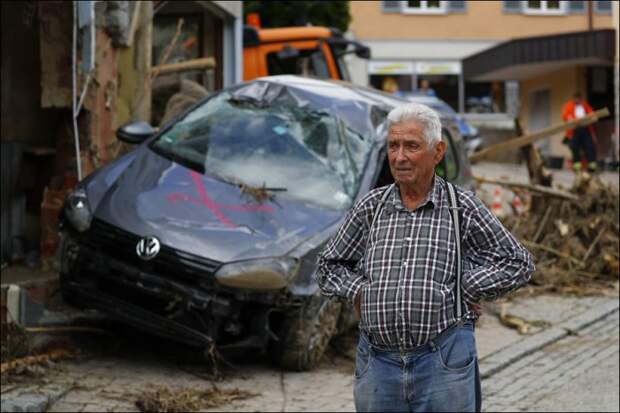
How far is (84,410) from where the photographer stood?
7531mm

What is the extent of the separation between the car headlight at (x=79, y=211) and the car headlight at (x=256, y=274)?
1089mm

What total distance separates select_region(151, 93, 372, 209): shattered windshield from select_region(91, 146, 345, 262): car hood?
0.17 metres

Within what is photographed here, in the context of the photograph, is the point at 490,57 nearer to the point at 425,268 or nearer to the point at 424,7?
the point at 424,7

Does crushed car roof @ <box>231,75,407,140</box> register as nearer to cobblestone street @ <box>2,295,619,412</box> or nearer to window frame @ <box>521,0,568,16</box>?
cobblestone street @ <box>2,295,619,412</box>

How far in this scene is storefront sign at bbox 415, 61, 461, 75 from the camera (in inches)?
1800

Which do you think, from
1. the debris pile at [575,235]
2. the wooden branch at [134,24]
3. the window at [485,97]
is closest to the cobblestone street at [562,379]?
the debris pile at [575,235]

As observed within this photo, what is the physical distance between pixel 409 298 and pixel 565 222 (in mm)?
9413

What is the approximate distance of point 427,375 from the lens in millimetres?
4543

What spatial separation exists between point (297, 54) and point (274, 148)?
847 cm

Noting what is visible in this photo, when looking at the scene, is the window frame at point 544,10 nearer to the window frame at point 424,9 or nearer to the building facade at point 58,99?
the window frame at point 424,9

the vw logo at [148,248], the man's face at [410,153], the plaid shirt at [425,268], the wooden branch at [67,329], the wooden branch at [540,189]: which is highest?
the man's face at [410,153]

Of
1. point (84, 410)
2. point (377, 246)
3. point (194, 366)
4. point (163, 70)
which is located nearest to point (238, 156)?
point (194, 366)

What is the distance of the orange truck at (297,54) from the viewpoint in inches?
709

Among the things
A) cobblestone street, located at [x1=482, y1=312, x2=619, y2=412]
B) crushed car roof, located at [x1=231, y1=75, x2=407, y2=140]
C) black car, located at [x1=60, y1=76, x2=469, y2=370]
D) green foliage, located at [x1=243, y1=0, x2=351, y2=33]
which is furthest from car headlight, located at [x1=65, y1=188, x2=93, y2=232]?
green foliage, located at [x1=243, y1=0, x2=351, y2=33]
